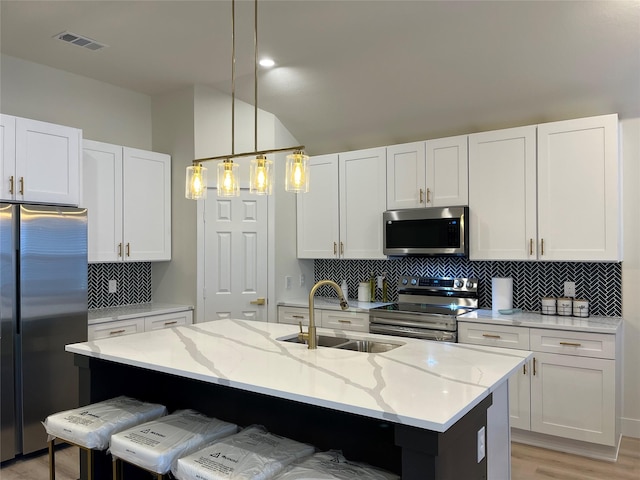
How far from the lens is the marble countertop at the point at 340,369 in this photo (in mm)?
1625

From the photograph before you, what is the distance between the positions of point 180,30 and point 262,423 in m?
2.69

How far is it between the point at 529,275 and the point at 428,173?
120 centimetres

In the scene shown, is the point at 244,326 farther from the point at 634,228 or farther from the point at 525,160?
the point at 634,228

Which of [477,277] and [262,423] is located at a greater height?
[477,277]

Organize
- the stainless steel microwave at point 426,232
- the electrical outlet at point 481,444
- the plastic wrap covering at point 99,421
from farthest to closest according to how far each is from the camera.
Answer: the stainless steel microwave at point 426,232
the plastic wrap covering at point 99,421
the electrical outlet at point 481,444

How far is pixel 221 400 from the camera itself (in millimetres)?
2631

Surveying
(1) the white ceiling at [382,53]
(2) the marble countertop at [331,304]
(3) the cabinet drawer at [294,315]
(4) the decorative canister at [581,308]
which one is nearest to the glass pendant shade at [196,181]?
(1) the white ceiling at [382,53]

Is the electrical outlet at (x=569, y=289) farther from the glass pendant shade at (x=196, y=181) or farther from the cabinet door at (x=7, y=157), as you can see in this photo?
the cabinet door at (x=7, y=157)

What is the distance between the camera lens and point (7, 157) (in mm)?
3330

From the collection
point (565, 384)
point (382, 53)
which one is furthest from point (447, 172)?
point (565, 384)

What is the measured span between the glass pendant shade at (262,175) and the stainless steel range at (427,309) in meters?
2.05

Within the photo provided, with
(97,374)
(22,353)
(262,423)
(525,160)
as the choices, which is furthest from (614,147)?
(22,353)

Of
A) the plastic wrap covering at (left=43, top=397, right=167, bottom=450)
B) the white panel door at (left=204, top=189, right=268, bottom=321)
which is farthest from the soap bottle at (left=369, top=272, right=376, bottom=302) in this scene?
the plastic wrap covering at (left=43, top=397, right=167, bottom=450)

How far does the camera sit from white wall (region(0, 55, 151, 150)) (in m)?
3.89
